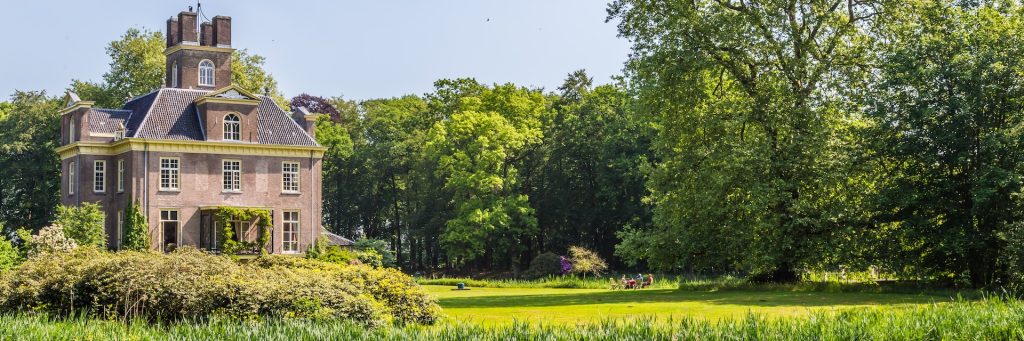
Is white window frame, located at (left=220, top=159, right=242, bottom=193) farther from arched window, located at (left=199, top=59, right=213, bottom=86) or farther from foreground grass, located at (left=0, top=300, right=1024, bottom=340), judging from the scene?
foreground grass, located at (left=0, top=300, right=1024, bottom=340)

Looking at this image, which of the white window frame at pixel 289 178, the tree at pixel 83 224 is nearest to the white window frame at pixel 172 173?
the tree at pixel 83 224

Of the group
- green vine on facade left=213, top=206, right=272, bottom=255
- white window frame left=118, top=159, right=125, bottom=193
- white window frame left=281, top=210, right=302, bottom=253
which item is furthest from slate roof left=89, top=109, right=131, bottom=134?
white window frame left=281, top=210, right=302, bottom=253

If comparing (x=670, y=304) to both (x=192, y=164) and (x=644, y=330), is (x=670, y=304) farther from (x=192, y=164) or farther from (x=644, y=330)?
(x=192, y=164)

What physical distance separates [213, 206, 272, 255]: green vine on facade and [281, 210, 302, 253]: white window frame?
1244 millimetres

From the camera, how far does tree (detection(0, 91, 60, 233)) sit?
5466cm

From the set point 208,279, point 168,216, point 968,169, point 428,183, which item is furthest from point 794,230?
point 428,183

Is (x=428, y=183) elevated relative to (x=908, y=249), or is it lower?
elevated

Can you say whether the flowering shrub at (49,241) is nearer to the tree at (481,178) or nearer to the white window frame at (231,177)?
the white window frame at (231,177)

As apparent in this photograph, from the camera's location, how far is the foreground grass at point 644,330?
42.5 ft

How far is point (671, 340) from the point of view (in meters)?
12.9

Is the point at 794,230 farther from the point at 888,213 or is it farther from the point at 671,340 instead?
the point at 671,340

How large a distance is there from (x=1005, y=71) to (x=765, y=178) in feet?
22.0

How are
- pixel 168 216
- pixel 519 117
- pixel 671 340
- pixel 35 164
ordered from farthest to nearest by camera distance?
pixel 519 117 < pixel 35 164 < pixel 168 216 < pixel 671 340

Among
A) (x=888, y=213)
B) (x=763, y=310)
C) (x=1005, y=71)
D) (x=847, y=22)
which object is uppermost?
(x=847, y=22)
